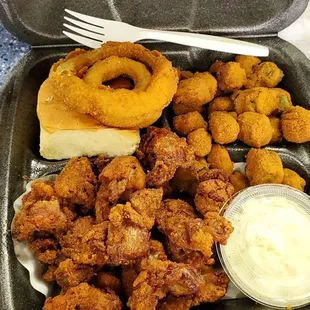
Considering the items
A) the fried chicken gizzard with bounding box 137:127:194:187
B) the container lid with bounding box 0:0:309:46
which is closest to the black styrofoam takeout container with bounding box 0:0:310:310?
the container lid with bounding box 0:0:309:46

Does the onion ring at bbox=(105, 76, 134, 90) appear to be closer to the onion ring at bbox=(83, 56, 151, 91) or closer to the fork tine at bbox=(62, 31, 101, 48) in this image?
the onion ring at bbox=(83, 56, 151, 91)

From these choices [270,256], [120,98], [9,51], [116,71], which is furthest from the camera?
[9,51]

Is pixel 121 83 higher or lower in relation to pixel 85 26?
lower

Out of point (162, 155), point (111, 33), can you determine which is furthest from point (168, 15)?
point (162, 155)

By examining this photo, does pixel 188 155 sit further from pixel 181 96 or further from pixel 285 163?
pixel 285 163

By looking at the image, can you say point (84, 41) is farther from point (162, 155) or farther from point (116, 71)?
point (162, 155)
